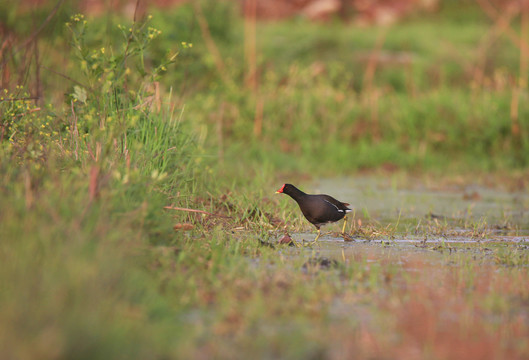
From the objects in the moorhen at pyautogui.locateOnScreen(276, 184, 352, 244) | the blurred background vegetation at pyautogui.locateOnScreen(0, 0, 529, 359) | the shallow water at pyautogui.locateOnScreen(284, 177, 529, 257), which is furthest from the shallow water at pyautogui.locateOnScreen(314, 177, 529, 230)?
the moorhen at pyautogui.locateOnScreen(276, 184, 352, 244)

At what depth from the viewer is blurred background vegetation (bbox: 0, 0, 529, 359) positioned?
149 inches

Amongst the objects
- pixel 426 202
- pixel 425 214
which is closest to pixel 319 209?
pixel 425 214

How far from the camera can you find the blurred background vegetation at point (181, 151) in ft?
12.4

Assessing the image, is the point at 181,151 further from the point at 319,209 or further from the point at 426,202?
the point at 426,202

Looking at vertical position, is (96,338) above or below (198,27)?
below

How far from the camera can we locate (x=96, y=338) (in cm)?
335

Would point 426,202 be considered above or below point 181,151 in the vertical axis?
below

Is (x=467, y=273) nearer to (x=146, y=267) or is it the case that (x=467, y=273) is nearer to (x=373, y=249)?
(x=373, y=249)

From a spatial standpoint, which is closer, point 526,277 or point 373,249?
point 526,277

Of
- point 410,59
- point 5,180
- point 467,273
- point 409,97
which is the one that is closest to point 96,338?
point 5,180

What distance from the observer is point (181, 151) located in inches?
292

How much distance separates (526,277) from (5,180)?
3.30m

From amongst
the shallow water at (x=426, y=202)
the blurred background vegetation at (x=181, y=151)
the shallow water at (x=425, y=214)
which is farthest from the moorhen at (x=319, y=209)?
the shallow water at (x=426, y=202)

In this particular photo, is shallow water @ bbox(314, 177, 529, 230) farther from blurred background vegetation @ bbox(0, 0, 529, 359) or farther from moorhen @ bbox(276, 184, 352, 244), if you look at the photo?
moorhen @ bbox(276, 184, 352, 244)
